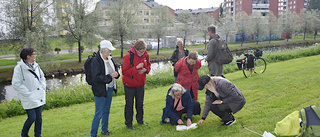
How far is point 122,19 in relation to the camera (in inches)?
1229

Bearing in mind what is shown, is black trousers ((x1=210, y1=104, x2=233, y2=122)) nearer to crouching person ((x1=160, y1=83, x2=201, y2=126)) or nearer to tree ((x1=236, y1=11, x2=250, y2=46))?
crouching person ((x1=160, y1=83, x2=201, y2=126))

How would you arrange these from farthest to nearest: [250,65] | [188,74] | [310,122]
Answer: [250,65] < [188,74] < [310,122]

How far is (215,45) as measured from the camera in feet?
21.8

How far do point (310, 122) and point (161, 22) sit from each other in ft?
118

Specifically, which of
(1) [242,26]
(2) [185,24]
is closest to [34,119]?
(2) [185,24]

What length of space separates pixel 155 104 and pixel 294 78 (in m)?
5.31

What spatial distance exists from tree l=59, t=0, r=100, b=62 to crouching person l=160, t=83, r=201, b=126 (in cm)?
2349

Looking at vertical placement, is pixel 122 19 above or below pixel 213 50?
above

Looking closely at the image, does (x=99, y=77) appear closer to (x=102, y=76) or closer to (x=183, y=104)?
(x=102, y=76)

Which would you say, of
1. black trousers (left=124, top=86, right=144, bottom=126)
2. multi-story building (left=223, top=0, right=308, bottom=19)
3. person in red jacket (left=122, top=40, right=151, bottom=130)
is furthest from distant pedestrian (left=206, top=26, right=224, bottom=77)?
multi-story building (left=223, top=0, right=308, bottom=19)

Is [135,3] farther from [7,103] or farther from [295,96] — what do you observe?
[295,96]

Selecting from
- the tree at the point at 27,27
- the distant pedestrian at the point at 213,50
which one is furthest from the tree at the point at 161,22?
the distant pedestrian at the point at 213,50

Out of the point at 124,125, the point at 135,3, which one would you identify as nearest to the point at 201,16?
the point at 135,3

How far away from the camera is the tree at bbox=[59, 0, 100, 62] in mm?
27016
